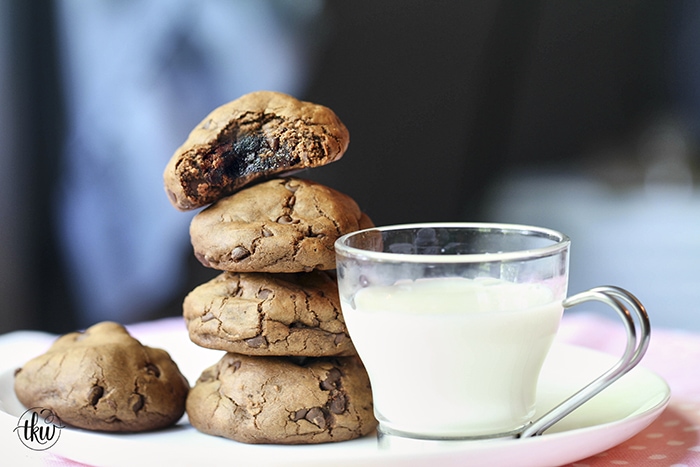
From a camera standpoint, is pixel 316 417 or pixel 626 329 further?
pixel 316 417

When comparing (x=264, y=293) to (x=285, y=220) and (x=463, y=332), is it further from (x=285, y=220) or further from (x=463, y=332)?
(x=463, y=332)

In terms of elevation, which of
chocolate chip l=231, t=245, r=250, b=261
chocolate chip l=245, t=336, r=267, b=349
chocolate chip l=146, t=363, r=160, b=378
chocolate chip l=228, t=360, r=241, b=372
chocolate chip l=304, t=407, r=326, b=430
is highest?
chocolate chip l=231, t=245, r=250, b=261

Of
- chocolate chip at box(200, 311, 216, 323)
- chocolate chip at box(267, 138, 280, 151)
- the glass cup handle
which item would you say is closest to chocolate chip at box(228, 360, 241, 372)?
chocolate chip at box(200, 311, 216, 323)

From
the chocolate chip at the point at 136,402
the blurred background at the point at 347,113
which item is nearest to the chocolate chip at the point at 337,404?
the chocolate chip at the point at 136,402

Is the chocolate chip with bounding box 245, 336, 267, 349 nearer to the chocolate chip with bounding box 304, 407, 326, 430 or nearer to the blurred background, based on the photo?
the chocolate chip with bounding box 304, 407, 326, 430

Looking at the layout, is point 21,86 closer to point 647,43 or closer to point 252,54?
point 252,54

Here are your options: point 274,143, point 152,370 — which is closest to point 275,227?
point 274,143
